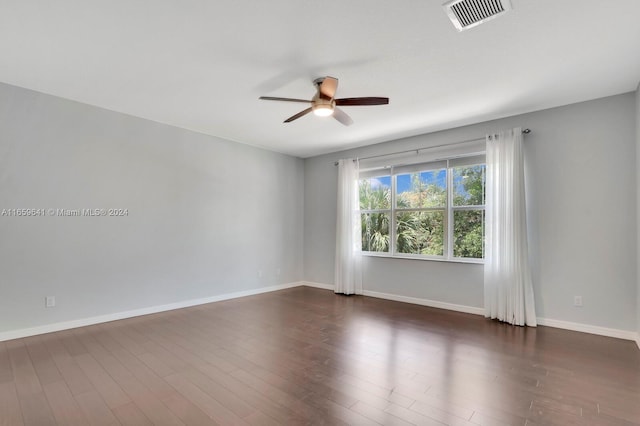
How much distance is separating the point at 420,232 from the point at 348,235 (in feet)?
4.26

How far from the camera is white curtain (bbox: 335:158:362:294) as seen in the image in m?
5.69

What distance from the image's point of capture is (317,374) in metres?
2.59

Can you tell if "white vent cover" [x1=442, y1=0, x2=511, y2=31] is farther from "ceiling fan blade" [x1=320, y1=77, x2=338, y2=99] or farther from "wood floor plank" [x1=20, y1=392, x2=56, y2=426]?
"wood floor plank" [x1=20, y1=392, x2=56, y2=426]

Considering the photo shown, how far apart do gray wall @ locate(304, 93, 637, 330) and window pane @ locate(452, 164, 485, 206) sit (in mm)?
548

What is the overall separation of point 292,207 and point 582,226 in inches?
186

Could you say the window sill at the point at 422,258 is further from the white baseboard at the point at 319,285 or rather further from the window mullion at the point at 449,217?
the white baseboard at the point at 319,285

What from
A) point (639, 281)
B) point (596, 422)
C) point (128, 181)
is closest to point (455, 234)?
point (639, 281)

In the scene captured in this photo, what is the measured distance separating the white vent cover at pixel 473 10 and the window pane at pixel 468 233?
296 cm

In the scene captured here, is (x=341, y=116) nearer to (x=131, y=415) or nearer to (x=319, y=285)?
(x=131, y=415)

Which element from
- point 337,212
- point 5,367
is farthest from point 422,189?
point 5,367

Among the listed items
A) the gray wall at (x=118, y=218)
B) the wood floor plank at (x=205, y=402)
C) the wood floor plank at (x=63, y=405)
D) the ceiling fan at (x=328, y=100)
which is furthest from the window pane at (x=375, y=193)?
the wood floor plank at (x=63, y=405)

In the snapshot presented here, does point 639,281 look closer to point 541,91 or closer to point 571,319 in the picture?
point 571,319

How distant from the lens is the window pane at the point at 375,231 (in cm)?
560

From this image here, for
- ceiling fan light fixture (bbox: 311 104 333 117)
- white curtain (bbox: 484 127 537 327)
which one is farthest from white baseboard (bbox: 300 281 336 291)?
ceiling fan light fixture (bbox: 311 104 333 117)
